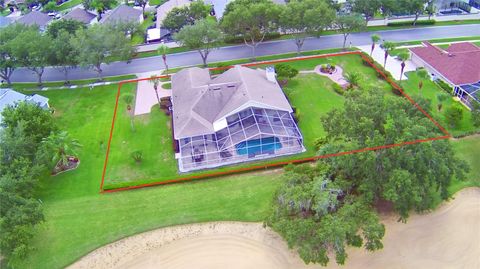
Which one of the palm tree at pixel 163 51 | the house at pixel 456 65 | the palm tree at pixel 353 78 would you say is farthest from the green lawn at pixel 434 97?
the palm tree at pixel 163 51

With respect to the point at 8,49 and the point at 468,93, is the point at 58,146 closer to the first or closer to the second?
the point at 8,49

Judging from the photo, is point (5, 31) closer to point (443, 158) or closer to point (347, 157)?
point (347, 157)

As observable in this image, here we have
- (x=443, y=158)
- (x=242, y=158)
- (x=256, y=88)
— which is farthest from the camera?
A: (x=256, y=88)

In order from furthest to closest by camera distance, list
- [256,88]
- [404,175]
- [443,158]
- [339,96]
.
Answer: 1. [339,96]
2. [256,88]
3. [443,158]
4. [404,175]

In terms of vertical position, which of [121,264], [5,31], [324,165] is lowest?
[121,264]

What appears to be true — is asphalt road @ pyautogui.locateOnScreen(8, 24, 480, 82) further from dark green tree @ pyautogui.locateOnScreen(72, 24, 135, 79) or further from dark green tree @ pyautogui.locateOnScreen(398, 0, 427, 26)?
dark green tree @ pyautogui.locateOnScreen(72, 24, 135, 79)

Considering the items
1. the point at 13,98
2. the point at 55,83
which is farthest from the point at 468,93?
the point at 55,83

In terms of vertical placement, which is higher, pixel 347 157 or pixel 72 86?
pixel 347 157

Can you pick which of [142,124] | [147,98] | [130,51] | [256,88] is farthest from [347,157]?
[130,51]
